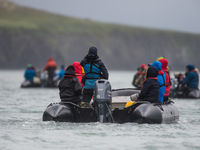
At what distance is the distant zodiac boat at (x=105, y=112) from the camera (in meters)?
13.6

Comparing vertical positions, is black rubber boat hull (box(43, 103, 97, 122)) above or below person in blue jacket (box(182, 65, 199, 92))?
below

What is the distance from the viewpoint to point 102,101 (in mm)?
13523

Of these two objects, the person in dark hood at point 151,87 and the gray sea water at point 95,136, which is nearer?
the gray sea water at point 95,136

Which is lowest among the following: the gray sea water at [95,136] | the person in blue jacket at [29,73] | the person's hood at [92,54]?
the gray sea water at [95,136]

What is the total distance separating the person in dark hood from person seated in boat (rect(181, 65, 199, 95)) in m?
10.8

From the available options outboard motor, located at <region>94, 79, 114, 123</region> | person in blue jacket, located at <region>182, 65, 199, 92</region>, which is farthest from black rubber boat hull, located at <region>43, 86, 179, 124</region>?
person in blue jacket, located at <region>182, 65, 199, 92</region>

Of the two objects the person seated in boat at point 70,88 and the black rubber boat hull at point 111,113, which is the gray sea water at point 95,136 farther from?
the person seated in boat at point 70,88

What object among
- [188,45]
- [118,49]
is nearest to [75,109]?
[118,49]

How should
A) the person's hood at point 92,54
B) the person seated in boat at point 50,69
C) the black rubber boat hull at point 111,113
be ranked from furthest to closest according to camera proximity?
the person seated in boat at point 50,69
the person's hood at point 92,54
the black rubber boat hull at point 111,113

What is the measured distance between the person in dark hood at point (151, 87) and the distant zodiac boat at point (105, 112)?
0.31 m

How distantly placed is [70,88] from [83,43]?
501ft

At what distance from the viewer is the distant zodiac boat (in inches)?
535

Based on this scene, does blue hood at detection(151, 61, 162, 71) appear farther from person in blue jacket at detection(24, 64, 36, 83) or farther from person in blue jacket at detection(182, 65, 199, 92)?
person in blue jacket at detection(24, 64, 36, 83)

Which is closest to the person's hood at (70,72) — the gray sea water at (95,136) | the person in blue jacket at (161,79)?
the gray sea water at (95,136)
